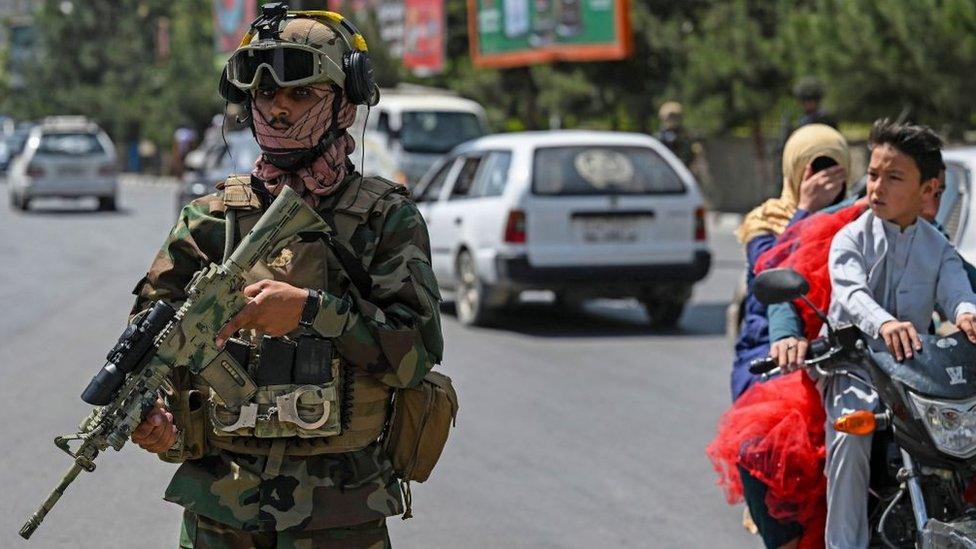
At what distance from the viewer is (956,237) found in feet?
26.6

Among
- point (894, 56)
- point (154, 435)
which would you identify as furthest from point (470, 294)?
point (154, 435)

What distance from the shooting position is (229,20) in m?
60.4

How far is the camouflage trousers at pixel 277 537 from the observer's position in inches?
133

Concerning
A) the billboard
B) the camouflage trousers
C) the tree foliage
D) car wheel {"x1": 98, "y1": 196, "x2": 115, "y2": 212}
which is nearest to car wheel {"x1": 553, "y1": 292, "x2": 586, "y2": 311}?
the camouflage trousers

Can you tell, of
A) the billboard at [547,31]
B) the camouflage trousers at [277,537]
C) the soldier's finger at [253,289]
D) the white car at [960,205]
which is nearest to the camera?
the soldier's finger at [253,289]

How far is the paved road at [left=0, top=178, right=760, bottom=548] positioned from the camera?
6.94 m

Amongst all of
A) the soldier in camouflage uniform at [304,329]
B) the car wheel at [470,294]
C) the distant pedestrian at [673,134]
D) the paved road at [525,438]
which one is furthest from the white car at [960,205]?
the distant pedestrian at [673,134]

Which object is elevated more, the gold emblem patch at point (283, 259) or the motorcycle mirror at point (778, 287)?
the gold emblem patch at point (283, 259)

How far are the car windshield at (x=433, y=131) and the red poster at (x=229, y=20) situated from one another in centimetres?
3286

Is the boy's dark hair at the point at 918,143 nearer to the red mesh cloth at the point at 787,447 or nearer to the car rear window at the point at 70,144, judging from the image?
the red mesh cloth at the point at 787,447

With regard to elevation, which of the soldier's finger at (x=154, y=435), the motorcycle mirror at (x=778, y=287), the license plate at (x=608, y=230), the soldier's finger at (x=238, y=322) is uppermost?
the soldier's finger at (x=238, y=322)

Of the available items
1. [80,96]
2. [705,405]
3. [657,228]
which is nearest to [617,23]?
[657,228]

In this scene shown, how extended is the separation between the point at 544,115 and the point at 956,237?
1206 inches

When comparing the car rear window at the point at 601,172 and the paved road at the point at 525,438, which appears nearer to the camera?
the paved road at the point at 525,438
